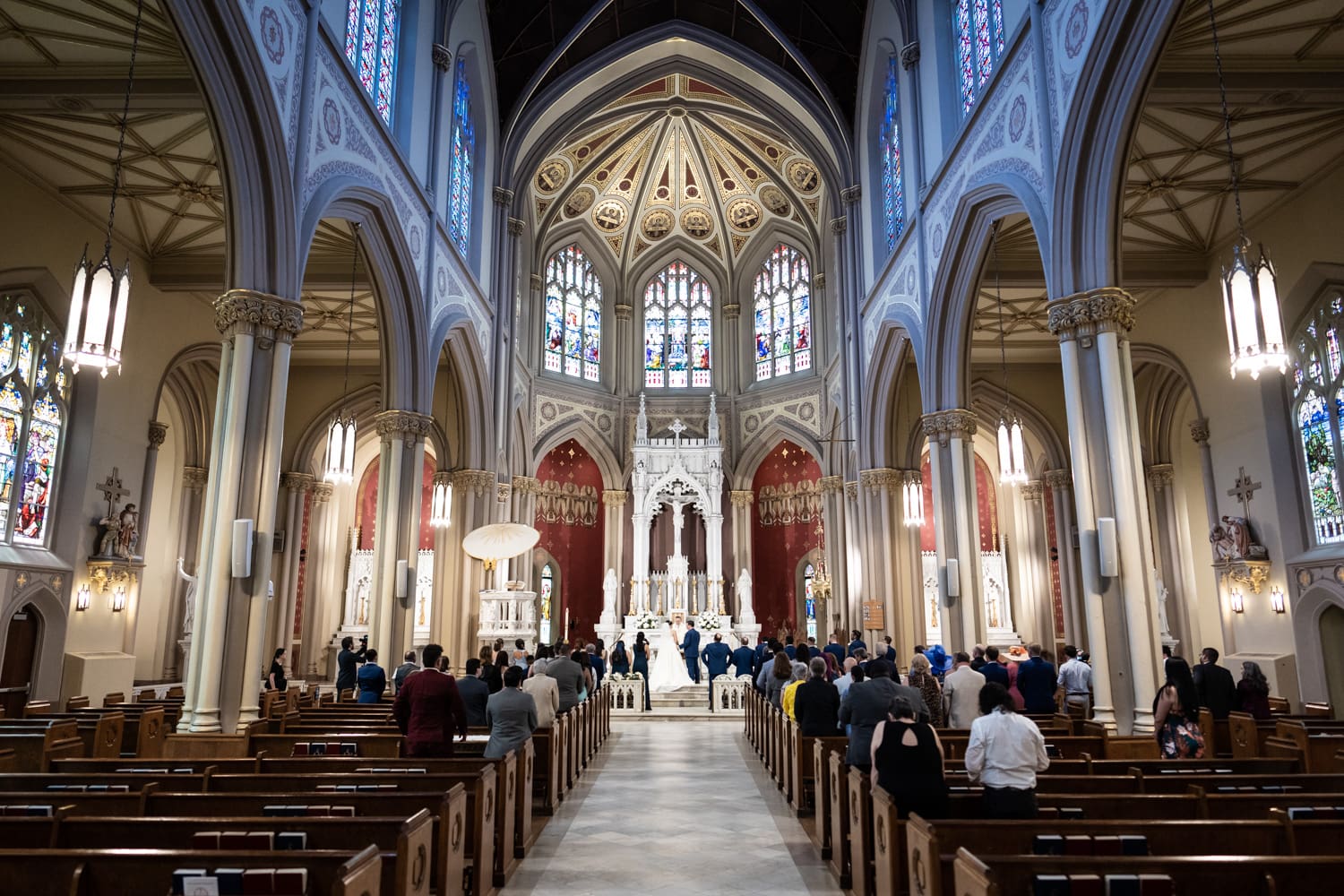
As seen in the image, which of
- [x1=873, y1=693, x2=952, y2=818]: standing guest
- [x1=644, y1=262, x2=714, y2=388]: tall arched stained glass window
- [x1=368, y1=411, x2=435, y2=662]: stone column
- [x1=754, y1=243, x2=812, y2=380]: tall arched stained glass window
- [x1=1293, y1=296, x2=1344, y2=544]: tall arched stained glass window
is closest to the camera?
[x1=873, y1=693, x2=952, y2=818]: standing guest

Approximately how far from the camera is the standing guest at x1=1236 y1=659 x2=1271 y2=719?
1076cm

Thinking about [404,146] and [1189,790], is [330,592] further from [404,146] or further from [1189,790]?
[1189,790]

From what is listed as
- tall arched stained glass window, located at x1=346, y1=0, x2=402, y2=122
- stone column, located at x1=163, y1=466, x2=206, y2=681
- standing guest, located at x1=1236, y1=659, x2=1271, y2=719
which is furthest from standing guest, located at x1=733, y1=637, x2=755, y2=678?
stone column, located at x1=163, y1=466, x2=206, y2=681

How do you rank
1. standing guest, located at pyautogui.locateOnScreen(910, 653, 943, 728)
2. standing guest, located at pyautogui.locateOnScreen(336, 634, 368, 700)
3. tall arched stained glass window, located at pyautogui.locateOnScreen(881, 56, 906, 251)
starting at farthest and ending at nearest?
tall arched stained glass window, located at pyautogui.locateOnScreen(881, 56, 906, 251), standing guest, located at pyautogui.locateOnScreen(336, 634, 368, 700), standing guest, located at pyautogui.locateOnScreen(910, 653, 943, 728)

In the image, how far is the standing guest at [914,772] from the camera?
18.0 ft

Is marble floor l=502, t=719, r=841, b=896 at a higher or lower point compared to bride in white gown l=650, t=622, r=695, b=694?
lower

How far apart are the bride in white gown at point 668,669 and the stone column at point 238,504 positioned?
11409mm

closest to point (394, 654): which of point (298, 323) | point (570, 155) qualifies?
Answer: point (298, 323)

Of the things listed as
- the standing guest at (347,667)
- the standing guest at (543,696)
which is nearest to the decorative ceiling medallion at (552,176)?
the standing guest at (347,667)

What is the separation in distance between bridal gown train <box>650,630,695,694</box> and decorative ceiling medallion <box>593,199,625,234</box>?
16435 millimetres

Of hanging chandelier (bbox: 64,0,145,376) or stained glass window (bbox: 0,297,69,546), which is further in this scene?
stained glass window (bbox: 0,297,69,546)

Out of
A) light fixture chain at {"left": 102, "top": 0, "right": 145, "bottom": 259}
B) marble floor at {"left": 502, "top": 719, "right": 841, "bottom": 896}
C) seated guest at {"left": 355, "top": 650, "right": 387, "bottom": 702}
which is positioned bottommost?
marble floor at {"left": 502, "top": 719, "right": 841, "bottom": 896}

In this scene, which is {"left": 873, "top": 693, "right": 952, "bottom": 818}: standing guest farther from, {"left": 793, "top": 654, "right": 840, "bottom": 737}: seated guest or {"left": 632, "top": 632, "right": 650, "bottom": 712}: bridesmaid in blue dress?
{"left": 632, "top": 632, "right": 650, "bottom": 712}: bridesmaid in blue dress

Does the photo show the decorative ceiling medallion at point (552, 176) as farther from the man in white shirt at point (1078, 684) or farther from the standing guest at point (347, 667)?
the man in white shirt at point (1078, 684)
